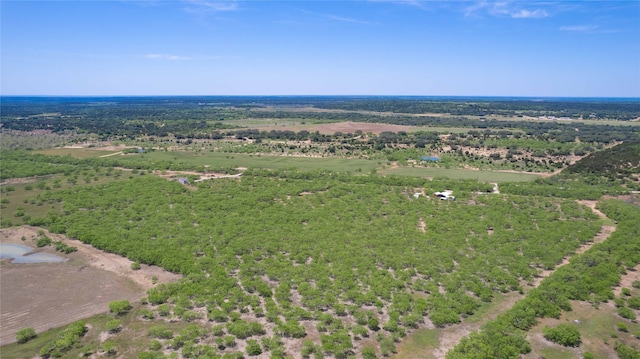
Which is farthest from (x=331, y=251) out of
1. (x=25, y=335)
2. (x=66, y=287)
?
(x=25, y=335)

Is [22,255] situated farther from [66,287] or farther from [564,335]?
[564,335]

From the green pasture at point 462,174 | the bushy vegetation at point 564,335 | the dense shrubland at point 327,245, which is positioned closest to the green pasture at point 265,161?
the green pasture at point 462,174

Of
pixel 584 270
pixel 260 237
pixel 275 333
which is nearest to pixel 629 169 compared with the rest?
pixel 584 270

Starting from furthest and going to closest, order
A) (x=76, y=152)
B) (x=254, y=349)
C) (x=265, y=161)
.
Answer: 1. (x=76, y=152)
2. (x=265, y=161)
3. (x=254, y=349)

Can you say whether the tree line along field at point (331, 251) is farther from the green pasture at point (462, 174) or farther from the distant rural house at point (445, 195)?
the green pasture at point (462, 174)

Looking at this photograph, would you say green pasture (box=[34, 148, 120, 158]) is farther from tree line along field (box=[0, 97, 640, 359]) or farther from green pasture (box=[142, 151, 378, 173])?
tree line along field (box=[0, 97, 640, 359])

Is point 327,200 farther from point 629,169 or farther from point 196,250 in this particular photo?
point 629,169
